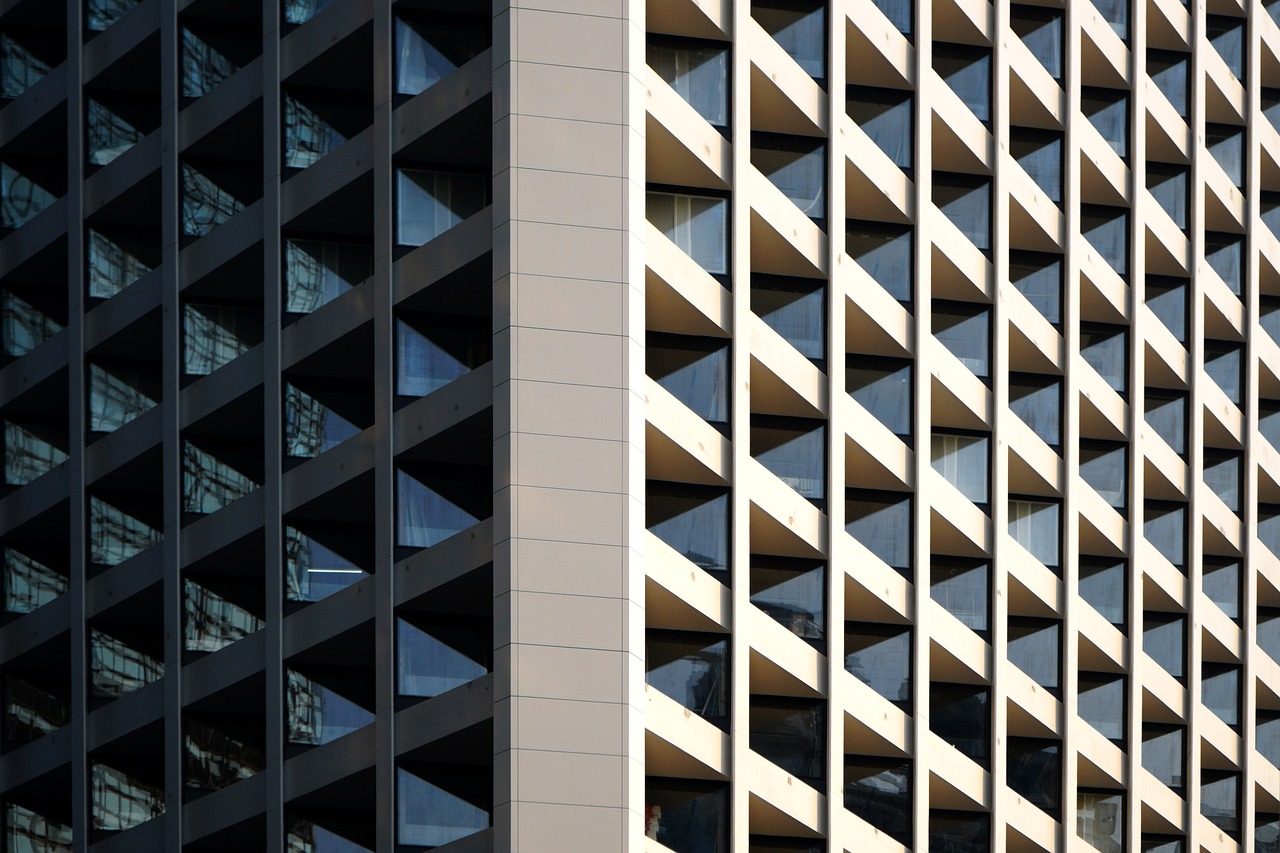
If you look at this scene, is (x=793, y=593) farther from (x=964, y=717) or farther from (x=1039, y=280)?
(x=1039, y=280)

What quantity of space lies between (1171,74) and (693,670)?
2407cm

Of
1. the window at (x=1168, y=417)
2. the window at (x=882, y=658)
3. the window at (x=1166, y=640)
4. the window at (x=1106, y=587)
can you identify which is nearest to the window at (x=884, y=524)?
the window at (x=882, y=658)

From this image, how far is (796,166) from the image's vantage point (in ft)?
166

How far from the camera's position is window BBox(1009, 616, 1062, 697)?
5428cm

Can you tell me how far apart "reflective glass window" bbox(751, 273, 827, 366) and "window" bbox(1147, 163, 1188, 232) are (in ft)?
47.8

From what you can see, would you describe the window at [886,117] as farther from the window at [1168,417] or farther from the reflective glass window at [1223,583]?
the reflective glass window at [1223,583]

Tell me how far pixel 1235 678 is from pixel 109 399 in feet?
92.5

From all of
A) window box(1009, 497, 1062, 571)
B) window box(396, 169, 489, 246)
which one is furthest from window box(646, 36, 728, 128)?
window box(1009, 497, 1062, 571)

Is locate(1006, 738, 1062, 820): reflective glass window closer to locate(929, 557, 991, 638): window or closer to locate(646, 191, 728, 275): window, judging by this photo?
locate(929, 557, 991, 638): window

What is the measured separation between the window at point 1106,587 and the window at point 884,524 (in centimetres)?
723

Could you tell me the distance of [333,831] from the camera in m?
47.1

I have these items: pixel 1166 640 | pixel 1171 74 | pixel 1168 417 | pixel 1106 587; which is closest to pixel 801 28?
pixel 1171 74

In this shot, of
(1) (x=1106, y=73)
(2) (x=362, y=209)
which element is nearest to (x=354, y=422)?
(2) (x=362, y=209)

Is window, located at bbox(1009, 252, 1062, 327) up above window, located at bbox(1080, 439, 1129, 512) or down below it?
above
